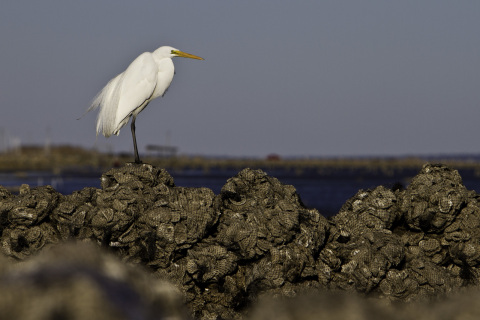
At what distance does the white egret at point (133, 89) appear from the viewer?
35.8 ft

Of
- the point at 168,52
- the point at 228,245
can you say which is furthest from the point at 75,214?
the point at 168,52

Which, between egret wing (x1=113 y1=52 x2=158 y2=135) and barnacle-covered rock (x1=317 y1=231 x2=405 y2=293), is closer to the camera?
barnacle-covered rock (x1=317 y1=231 x2=405 y2=293)

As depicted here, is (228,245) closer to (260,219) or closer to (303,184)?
(260,219)

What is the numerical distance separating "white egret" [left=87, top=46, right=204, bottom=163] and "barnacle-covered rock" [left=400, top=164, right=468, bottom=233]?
4.85m

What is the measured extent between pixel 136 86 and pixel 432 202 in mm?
5661

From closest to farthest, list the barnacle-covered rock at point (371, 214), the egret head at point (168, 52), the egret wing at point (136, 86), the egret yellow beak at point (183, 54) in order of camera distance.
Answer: the barnacle-covered rock at point (371, 214) → the egret wing at point (136, 86) → the egret head at point (168, 52) → the egret yellow beak at point (183, 54)

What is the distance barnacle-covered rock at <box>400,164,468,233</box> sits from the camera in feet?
23.8

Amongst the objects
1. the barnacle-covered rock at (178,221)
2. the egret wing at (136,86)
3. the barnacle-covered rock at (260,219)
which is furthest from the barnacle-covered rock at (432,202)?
the egret wing at (136,86)

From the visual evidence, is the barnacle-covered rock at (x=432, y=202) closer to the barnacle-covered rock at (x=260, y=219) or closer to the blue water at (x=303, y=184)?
the barnacle-covered rock at (x=260, y=219)

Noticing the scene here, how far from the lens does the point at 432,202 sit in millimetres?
7332

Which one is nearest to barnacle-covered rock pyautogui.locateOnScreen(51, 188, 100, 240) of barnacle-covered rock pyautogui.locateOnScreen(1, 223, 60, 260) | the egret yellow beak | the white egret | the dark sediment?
the dark sediment

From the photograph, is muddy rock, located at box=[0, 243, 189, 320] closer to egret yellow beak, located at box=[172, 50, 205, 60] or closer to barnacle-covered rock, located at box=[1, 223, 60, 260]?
barnacle-covered rock, located at box=[1, 223, 60, 260]

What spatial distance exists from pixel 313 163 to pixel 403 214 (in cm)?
13786

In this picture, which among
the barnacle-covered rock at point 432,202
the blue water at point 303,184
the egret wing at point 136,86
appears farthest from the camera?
the blue water at point 303,184
